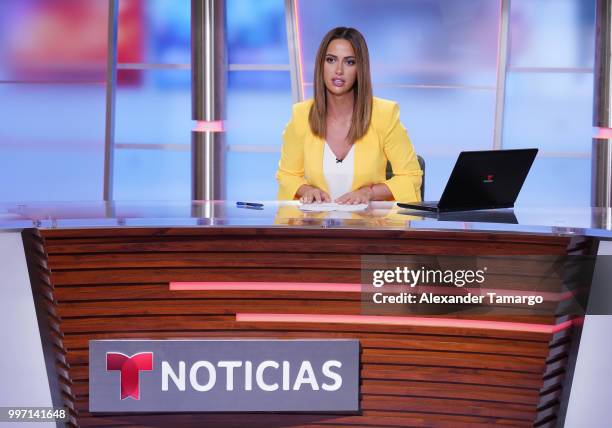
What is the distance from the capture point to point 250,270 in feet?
7.94

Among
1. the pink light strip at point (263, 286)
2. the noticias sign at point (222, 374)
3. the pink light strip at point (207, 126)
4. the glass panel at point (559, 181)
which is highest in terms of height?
the pink light strip at point (207, 126)

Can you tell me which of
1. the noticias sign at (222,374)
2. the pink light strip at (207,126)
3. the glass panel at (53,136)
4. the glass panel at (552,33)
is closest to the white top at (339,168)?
the noticias sign at (222,374)

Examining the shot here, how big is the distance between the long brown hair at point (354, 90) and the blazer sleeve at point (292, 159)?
67 millimetres

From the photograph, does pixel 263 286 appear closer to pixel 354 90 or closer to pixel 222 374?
pixel 222 374

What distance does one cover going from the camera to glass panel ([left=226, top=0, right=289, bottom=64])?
6.73 m

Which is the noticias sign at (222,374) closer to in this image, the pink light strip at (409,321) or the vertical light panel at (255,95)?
the pink light strip at (409,321)

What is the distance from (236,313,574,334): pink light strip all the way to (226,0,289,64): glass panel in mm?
4519

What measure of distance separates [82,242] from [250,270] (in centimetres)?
44

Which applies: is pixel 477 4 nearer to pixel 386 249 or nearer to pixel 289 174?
pixel 289 174

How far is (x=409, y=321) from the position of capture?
2.41 metres

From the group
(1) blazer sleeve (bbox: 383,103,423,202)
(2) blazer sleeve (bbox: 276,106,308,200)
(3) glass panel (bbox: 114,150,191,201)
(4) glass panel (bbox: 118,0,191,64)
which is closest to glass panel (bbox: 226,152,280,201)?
(3) glass panel (bbox: 114,150,191,201)

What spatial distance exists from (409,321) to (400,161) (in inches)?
47.1

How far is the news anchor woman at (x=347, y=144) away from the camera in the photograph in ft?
11.2

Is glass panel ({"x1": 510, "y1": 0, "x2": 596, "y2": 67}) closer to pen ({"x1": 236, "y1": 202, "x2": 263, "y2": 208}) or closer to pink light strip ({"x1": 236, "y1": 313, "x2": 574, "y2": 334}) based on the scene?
pen ({"x1": 236, "y1": 202, "x2": 263, "y2": 208})
